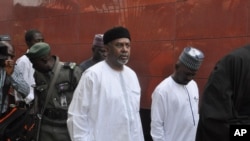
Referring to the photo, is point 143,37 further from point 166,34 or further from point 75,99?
point 75,99

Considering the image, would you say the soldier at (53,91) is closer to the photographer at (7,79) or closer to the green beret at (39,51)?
the green beret at (39,51)

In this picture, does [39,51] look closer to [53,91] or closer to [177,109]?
[53,91]

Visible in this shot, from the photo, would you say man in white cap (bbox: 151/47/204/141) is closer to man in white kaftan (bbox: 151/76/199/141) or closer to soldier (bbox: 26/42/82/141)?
man in white kaftan (bbox: 151/76/199/141)

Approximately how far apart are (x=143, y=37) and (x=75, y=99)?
3393mm

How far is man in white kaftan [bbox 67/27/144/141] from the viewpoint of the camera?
4.04 m

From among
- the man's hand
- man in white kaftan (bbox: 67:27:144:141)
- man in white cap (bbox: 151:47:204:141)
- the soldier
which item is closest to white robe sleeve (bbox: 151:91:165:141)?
man in white cap (bbox: 151:47:204:141)

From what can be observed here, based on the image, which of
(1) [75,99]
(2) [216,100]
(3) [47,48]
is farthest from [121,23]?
(2) [216,100]

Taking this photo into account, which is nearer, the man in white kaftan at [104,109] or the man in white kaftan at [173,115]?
the man in white kaftan at [104,109]

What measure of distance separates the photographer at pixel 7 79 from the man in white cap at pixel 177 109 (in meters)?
1.84

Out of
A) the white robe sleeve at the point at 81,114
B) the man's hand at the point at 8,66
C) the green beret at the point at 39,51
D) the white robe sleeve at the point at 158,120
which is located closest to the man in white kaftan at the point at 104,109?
the white robe sleeve at the point at 81,114

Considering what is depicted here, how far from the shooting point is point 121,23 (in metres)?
7.68

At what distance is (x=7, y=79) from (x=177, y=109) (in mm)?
2165

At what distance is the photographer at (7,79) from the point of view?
5.59 metres

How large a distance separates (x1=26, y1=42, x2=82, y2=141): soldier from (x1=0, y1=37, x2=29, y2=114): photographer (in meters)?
0.89
